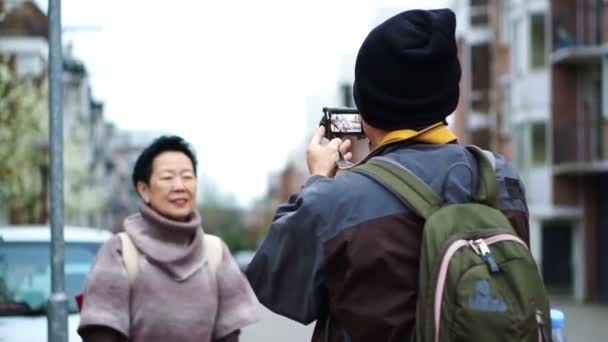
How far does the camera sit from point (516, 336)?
2752 mm

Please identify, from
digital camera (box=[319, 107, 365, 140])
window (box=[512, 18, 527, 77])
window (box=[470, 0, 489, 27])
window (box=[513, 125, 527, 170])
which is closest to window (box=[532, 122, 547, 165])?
window (box=[513, 125, 527, 170])

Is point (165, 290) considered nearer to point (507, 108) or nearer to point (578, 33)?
point (578, 33)

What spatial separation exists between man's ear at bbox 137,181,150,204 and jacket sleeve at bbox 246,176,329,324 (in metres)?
2.25

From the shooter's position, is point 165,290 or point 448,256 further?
point 165,290

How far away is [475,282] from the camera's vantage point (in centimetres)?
276

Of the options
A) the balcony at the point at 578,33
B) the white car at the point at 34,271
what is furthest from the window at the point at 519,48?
the white car at the point at 34,271

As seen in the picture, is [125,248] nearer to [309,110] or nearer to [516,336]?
[516,336]

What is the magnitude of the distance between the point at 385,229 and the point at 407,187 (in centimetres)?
12

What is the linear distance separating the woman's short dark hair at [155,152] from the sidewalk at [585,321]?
658 inches

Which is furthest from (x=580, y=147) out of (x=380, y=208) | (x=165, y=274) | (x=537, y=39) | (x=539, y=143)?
(x=380, y=208)

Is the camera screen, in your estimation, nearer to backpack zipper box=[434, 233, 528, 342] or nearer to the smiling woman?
backpack zipper box=[434, 233, 528, 342]

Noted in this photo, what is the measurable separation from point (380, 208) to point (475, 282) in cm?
31

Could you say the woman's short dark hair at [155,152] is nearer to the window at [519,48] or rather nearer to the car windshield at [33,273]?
the car windshield at [33,273]

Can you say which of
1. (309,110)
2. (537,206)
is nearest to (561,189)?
(537,206)
